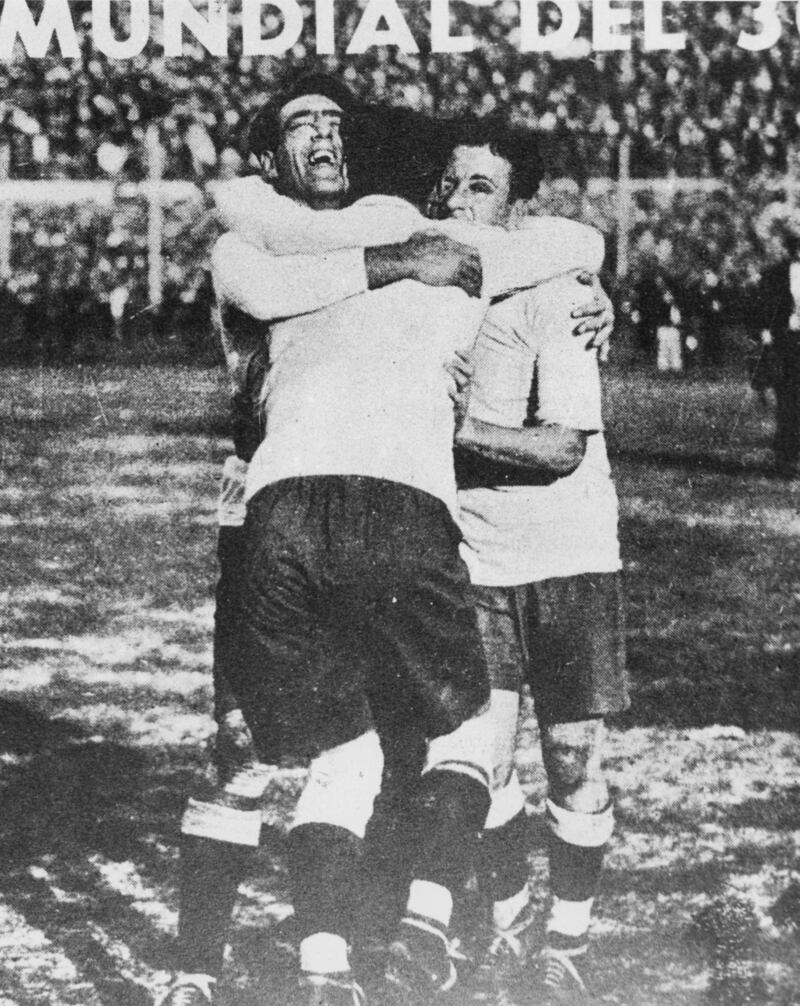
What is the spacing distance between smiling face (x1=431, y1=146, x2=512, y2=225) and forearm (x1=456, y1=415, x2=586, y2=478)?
447mm

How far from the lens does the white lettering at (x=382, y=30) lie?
10.1 feet

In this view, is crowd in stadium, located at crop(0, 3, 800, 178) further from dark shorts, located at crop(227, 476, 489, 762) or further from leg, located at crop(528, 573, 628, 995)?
leg, located at crop(528, 573, 628, 995)

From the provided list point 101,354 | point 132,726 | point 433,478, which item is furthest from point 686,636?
point 101,354

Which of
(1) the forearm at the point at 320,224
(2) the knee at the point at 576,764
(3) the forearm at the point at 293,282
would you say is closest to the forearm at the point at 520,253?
(1) the forearm at the point at 320,224

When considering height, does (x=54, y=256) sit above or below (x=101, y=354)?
above

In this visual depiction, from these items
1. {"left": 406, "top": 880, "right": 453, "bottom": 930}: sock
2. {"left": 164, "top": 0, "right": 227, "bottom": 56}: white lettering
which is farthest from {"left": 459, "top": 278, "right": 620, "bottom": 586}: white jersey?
{"left": 164, "top": 0, "right": 227, "bottom": 56}: white lettering

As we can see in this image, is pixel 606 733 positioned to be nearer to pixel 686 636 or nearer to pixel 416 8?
pixel 686 636

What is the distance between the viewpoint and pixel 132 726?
3.03m

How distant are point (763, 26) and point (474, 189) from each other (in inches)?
36.5

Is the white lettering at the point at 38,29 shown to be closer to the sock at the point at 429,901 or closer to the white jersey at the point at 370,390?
the white jersey at the point at 370,390

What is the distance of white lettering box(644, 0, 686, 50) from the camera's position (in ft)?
10.2

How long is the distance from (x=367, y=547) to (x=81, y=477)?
83 centimetres

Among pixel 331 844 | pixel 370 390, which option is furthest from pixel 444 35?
pixel 331 844

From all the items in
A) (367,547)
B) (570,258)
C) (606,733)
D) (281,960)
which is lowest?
(281,960)
